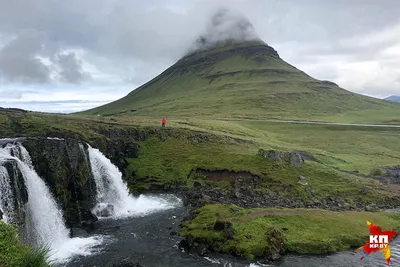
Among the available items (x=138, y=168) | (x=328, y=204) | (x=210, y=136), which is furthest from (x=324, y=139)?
(x=138, y=168)

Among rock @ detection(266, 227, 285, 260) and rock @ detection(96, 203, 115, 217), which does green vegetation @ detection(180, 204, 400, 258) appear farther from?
rock @ detection(96, 203, 115, 217)

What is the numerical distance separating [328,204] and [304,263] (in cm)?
2429

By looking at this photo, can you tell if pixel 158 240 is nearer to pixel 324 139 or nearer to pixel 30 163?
pixel 30 163

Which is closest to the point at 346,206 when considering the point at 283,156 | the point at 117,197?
the point at 283,156

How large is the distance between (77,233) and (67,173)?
39.6 feet

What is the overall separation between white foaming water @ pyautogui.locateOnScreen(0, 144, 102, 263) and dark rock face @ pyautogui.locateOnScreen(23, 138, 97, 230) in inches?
76.2

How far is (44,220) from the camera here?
153ft

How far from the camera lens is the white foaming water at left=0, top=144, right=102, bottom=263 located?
4362 cm

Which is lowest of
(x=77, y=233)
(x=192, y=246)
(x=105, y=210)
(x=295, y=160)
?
(x=192, y=246)

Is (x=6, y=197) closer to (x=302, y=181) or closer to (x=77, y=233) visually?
(x=77, y=233)

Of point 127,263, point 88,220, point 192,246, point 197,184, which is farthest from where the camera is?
point 197,184

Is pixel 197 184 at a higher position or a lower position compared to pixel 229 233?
higher

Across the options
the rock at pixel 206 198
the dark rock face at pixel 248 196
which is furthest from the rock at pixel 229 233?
the rock at pixel 206 198

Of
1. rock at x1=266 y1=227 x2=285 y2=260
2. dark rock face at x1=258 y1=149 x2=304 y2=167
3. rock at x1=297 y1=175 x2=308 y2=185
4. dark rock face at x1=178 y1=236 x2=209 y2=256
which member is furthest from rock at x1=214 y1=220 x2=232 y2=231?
dark rock face at x1=258 y1=149 x2=304 y2=167
